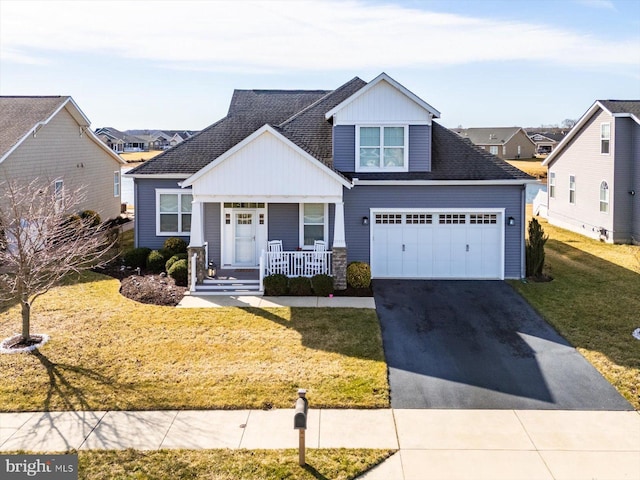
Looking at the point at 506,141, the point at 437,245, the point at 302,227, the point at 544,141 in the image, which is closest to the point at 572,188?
the point at 437,245

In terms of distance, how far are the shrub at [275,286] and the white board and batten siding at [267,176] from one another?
96.0 inches

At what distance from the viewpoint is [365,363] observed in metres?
11.3

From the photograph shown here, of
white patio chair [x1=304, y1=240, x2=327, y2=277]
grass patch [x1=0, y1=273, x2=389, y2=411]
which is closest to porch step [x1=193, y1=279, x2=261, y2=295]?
white patio chair [x1=304, y1=240, x2=327, y2=277]

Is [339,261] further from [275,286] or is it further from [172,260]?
[172,260]

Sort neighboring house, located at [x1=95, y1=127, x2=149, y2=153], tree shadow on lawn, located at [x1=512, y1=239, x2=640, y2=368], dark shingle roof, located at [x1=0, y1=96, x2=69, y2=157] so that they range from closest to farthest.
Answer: tree shadow on lawn, located at [x1=512, y1=239, x2=640, y2=368], dark shingle roof, located at [x1=0, y1=96, x2=69, y2=157], neighboring house, located at [x1=95, y1=127, x2=149, y2=153]

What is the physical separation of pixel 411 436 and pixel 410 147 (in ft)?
40.0

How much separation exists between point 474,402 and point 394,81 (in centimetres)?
1169

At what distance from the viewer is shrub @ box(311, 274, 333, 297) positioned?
650 inches

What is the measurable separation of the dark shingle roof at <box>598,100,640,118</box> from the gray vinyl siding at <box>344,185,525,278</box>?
33.5 ft

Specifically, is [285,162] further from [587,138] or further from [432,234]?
[587,138]

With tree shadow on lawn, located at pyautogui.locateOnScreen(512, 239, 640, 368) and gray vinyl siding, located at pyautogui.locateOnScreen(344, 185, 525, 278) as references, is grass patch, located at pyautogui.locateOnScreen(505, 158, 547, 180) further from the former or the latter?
gray vinyl siding, located at pyautogui.locateOnScreen(344, 185, 525, 278)

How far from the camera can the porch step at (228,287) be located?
1678 centimetres

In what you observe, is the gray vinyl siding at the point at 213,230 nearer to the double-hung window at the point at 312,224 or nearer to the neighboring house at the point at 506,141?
the double-hung window at the point at 312,224

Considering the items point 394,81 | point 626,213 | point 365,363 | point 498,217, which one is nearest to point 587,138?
point 626,213
